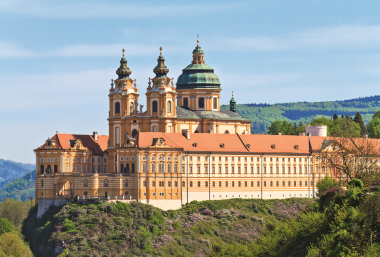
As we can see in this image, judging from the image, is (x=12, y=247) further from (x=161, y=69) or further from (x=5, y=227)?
(x=161, y=69)

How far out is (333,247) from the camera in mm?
59531

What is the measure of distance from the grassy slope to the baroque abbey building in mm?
3032

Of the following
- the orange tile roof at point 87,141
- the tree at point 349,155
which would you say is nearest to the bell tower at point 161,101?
the orange tile roof at point 87,141

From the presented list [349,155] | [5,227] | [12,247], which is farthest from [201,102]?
[12,247]

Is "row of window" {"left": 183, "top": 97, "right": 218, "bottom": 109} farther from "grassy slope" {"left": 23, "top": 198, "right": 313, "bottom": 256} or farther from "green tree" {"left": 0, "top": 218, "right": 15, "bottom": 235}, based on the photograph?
"green tree" {"left": 0, "top": 218, "right": 15, "bottom": 235}

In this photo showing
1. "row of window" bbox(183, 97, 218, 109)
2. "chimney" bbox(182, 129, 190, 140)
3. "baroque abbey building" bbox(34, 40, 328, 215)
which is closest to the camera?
"baroque abbey building" bbox(34, 40, 328, 215)

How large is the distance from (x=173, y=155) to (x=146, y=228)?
13.6 m

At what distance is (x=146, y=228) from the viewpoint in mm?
113125

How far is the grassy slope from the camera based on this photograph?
109 meters

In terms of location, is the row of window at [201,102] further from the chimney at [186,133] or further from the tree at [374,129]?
the tree at [374,129]

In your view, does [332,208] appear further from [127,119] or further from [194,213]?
[127,119]

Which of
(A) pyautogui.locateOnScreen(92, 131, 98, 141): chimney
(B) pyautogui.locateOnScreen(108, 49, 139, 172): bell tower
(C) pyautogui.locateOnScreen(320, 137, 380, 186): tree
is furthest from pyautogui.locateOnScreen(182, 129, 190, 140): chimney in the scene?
(C) pyautogui.locateOnScreen(320, 137, 380, 186): tree

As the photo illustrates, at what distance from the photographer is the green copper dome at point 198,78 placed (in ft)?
465

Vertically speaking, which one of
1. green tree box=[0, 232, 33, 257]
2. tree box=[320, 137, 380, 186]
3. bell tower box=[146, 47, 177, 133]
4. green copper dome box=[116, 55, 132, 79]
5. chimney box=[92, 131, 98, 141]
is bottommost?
green tree box=[0, 232, 33, 257]
